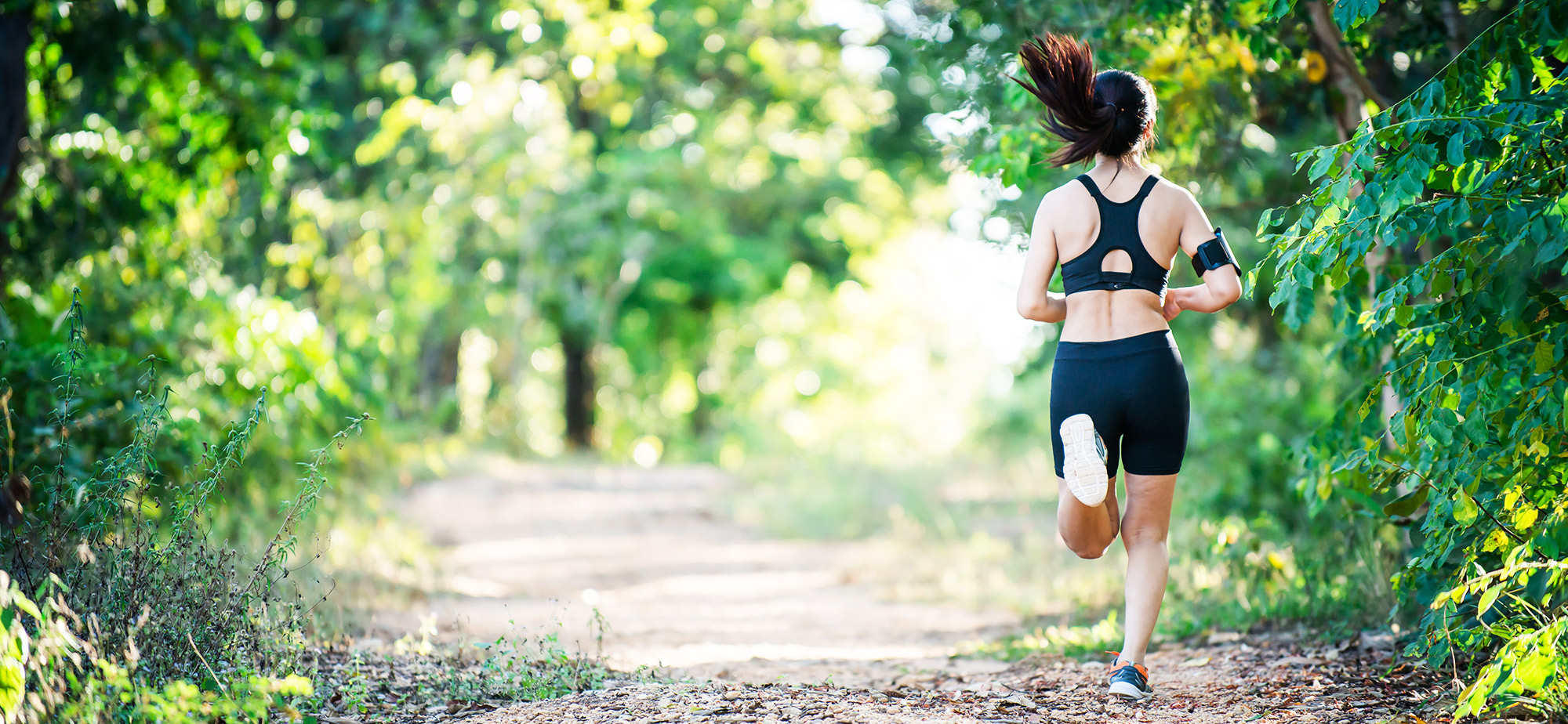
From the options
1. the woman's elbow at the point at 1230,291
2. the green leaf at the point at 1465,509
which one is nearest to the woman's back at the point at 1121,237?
the woman's elbow at the point at 1230,291

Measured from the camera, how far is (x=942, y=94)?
649 cm

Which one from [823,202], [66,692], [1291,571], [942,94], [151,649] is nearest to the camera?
[66,692]

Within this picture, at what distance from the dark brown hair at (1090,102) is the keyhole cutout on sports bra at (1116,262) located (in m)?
0.31

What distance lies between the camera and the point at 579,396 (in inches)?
698

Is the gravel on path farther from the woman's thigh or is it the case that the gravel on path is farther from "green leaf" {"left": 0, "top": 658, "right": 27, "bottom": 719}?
"green leaf" {"left": 0, "top": 658, "right": 27, "bottom": 719}

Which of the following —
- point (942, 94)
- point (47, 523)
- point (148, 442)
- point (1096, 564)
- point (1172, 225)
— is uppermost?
point (942, 94)

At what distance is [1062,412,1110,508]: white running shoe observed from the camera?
3107 millimetres

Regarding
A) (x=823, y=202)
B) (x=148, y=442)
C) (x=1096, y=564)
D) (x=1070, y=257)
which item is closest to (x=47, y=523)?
(x=148, y=442)

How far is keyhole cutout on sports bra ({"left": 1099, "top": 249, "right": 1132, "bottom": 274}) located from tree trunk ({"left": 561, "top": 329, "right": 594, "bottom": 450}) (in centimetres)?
1484

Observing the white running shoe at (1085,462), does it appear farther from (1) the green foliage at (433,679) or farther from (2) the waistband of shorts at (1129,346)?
(1) the green foliage at (433,679)

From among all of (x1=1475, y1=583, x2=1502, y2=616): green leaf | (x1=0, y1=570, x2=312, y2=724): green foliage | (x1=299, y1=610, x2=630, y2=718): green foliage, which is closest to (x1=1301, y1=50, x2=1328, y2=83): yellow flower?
(x1=1475, y1=583, x2=1502, y2=616): green leaf

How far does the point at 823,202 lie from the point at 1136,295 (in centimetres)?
1342

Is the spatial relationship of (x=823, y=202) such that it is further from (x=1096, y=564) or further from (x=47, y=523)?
(x=47, y=523)

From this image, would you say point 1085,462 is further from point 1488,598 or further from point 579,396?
point 579,396
